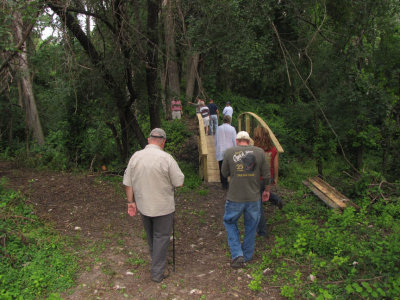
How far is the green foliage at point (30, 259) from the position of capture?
398 cm

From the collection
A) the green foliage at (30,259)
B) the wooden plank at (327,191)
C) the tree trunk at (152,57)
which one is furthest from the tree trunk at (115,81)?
the wooden plank at (327,191)

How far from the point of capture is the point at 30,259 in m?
4.59

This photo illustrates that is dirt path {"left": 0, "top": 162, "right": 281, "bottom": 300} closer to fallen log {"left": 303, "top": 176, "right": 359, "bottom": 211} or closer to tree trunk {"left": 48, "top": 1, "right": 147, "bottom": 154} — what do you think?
tree trunk {"left": 48, "top": 1, "right": 147, "bottom": 154}

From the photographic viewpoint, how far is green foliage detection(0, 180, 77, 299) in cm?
398

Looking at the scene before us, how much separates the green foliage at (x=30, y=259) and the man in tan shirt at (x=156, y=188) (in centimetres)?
112

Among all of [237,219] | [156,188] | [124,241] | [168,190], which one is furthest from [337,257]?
[124,241]

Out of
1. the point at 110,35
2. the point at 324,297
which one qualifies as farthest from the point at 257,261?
the point at 110,35

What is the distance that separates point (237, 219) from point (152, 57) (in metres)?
5.17

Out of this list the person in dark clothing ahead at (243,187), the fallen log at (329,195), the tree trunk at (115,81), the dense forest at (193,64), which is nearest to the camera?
the person in dark clothing ahead at (243,187)

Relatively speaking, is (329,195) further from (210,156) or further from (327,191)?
(210,156)

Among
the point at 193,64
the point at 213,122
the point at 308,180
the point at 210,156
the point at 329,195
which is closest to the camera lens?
the point at 329,195

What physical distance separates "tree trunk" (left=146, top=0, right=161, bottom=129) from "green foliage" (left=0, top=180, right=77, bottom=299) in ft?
13.4

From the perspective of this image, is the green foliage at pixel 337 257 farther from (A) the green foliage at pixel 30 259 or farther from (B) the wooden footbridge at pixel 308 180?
(A) the green foliage at pixel 30 259

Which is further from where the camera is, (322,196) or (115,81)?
(115,81)
